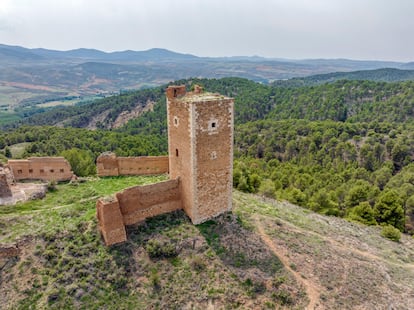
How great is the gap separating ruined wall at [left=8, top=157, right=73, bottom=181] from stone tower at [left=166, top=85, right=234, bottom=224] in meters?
12.4

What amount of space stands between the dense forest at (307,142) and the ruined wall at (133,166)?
528 inches

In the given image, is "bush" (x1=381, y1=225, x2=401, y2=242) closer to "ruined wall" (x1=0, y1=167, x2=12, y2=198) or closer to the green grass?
the green grass

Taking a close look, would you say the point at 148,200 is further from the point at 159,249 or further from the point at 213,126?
the point at 213,126

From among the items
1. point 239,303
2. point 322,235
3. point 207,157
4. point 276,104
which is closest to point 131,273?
point 239,303

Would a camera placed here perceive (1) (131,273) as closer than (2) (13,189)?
Yes

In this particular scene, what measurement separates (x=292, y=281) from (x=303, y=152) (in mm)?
62344

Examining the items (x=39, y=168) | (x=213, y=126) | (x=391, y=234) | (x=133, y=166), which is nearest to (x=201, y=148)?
→ (x=213, y=126)

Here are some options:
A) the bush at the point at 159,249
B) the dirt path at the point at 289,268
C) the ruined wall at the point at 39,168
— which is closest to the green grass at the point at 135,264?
the bush at the point at 159,249

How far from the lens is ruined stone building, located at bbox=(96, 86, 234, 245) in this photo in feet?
71.6

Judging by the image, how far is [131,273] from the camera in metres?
20.3

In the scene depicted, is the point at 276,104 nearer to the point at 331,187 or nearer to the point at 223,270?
the point at 331,187

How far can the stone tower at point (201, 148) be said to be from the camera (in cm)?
2252

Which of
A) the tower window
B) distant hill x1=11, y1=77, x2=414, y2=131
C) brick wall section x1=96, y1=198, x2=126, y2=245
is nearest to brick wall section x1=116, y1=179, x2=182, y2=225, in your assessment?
brick wall section x1=96, y1=198, x2=126, y2=245

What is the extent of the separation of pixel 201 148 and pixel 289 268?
401 inches
